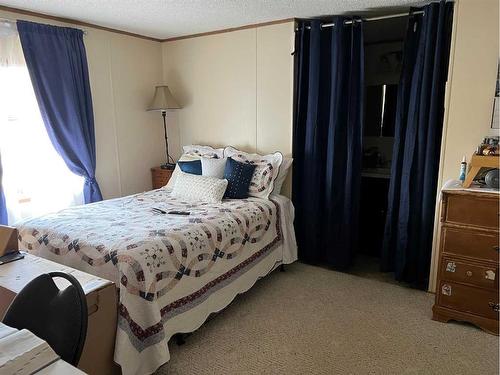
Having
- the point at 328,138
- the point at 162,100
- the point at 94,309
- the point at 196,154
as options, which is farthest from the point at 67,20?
the point at 94,309

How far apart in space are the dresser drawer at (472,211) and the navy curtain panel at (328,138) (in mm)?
921

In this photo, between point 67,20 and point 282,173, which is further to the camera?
point 282,173

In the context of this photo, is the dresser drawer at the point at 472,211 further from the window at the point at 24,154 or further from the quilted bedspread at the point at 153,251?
the window at the point at 24,154

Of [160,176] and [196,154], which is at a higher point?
[196,154]

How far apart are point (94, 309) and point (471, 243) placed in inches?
87.5

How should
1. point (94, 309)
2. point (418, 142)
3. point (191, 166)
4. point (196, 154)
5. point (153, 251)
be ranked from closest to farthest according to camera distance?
point (94, 309), point (153, 251), point (418, 142), point (191, 166), point (196, 154)

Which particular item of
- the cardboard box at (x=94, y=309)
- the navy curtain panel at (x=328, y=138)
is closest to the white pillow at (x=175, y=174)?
the navy curtain panel at (x=328, y=138)

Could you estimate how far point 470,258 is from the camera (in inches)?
88.0

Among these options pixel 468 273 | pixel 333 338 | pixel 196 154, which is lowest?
pixel 333 338

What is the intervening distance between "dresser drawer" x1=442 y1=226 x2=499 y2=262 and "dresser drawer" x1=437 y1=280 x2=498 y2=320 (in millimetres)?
225

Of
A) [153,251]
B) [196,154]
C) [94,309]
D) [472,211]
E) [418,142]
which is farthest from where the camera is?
[196,154]

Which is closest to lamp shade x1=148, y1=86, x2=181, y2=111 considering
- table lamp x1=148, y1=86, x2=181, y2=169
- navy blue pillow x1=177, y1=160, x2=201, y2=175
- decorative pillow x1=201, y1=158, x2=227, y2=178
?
table lamp x1=148, y1=86, x2=181, y2=169

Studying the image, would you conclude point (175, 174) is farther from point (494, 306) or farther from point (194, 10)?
point (494, 306)

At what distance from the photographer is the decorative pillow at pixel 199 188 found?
292cm
